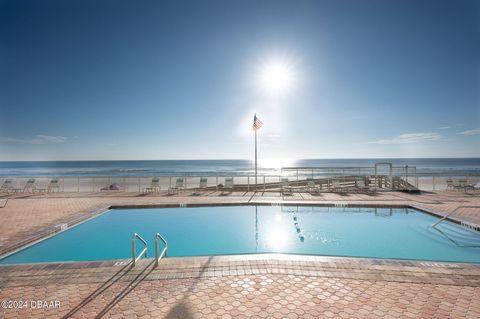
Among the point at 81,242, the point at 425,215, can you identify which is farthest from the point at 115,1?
the point at 425,215

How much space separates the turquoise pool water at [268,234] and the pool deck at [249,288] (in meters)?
1.57

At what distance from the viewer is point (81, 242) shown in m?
6.73

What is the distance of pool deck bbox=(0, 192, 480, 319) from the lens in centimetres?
309

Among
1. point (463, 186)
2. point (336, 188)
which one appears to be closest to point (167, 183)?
point (336, 188)

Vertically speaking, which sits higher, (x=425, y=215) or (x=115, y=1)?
(x=115, y=1)

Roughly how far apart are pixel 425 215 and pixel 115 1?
14882 mm

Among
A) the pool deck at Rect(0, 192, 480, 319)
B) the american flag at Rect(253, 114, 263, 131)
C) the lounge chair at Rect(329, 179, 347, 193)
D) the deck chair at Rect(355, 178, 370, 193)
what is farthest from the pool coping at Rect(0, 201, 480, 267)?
the american flag at Rect(253, 114, 263, 131)

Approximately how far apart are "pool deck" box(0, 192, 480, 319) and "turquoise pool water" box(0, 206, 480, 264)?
5.16 feet

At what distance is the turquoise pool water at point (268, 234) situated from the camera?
599cm

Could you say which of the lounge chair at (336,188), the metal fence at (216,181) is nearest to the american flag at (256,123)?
the metal fence at (216,181)

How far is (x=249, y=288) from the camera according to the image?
12.0 feet

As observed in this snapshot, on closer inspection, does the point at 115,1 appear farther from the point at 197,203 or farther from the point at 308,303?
the point at 308,303

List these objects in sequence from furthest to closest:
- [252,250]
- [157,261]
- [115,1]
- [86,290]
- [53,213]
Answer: [115,1] < [53,213] < [252,250] < [157,261] < [86,290]

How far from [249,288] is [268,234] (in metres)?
3.83
